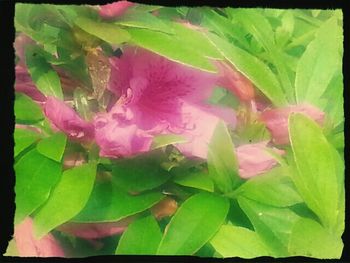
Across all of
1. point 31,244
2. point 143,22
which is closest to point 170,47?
point 143,22

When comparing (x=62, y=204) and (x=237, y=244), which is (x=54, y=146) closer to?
(x=62, y=204)

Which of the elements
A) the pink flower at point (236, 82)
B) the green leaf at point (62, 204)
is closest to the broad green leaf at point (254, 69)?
the pink flower at point (236, 82)

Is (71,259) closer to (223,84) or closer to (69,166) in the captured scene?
(69,166)

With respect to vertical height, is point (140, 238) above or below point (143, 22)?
below

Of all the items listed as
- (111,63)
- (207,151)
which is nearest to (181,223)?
(207,151)

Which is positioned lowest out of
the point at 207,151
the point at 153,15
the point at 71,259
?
the point at 71,259

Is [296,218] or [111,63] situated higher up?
[111,63]
